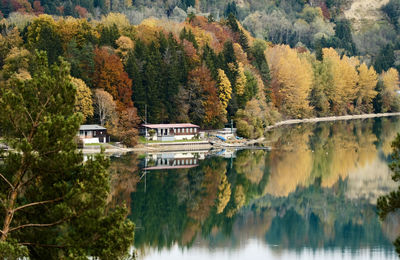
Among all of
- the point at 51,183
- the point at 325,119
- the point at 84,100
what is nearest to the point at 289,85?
the point at 325,119

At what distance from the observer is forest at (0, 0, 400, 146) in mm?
62188

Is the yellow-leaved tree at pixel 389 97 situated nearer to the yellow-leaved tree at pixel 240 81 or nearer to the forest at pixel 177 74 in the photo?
the forest at pixel 177 74

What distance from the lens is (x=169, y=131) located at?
63.6m

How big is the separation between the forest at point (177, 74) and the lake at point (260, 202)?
7.75 meters

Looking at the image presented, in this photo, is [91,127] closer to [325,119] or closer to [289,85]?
[289,85]

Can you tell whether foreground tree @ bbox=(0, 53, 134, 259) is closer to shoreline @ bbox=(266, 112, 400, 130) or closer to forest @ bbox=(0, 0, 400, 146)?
forest @ bbox=(0, 0, 400, 146)

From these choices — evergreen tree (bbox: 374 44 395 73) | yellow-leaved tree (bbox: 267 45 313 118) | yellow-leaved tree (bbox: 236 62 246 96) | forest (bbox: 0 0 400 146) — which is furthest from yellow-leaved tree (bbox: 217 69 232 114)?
A: evergreen tree (bbox: 374 44 395 73)

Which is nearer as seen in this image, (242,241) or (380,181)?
(242,241)

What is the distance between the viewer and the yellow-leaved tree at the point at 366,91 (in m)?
107

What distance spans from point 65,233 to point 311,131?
204 ft

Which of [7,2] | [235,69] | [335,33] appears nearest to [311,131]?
[235,69]

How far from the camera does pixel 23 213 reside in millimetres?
18703

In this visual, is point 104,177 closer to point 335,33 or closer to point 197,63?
point 197,63

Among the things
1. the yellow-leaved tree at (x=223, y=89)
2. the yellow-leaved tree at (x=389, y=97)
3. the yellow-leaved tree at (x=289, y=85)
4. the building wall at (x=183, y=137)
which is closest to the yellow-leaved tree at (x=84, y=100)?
the building wall at (x=183, y=137)
